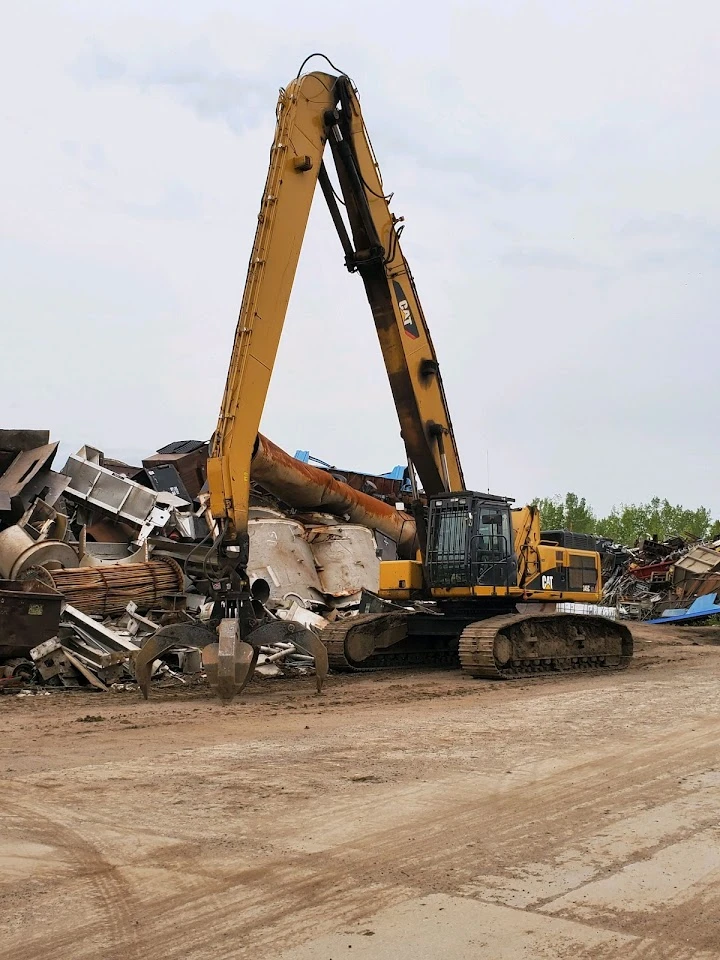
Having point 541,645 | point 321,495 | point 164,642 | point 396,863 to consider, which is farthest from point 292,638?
point 321,495

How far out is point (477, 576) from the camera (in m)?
15.2

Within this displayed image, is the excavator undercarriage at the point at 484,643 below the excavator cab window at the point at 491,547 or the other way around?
below

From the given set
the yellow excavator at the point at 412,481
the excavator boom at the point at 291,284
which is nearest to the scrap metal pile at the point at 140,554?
the excavator boom at the point at 291,284

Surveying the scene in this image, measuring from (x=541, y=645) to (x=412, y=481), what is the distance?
126 inches

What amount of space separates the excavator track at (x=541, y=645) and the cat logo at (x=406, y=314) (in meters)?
4.58

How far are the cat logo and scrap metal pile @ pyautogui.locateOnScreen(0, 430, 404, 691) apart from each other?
3.77 metres

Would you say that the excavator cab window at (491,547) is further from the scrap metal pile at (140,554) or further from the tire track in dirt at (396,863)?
the tire track in dirt at (396,863)

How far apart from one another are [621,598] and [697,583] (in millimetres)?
4438

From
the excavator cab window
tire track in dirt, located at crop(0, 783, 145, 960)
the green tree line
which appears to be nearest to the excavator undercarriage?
the excavator cab window

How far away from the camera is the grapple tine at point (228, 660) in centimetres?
1097

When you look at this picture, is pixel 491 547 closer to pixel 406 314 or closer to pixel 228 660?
pixel 406 314

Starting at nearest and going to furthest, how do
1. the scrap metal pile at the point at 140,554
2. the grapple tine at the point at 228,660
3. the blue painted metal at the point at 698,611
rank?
1. the grapple tine at the point at 228,660
2. the scrap metal pile at the point at 140,554
3. the blue painted metal at the point at 698,611

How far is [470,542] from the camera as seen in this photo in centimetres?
1525

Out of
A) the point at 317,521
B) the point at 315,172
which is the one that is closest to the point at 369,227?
the point at 315,172
